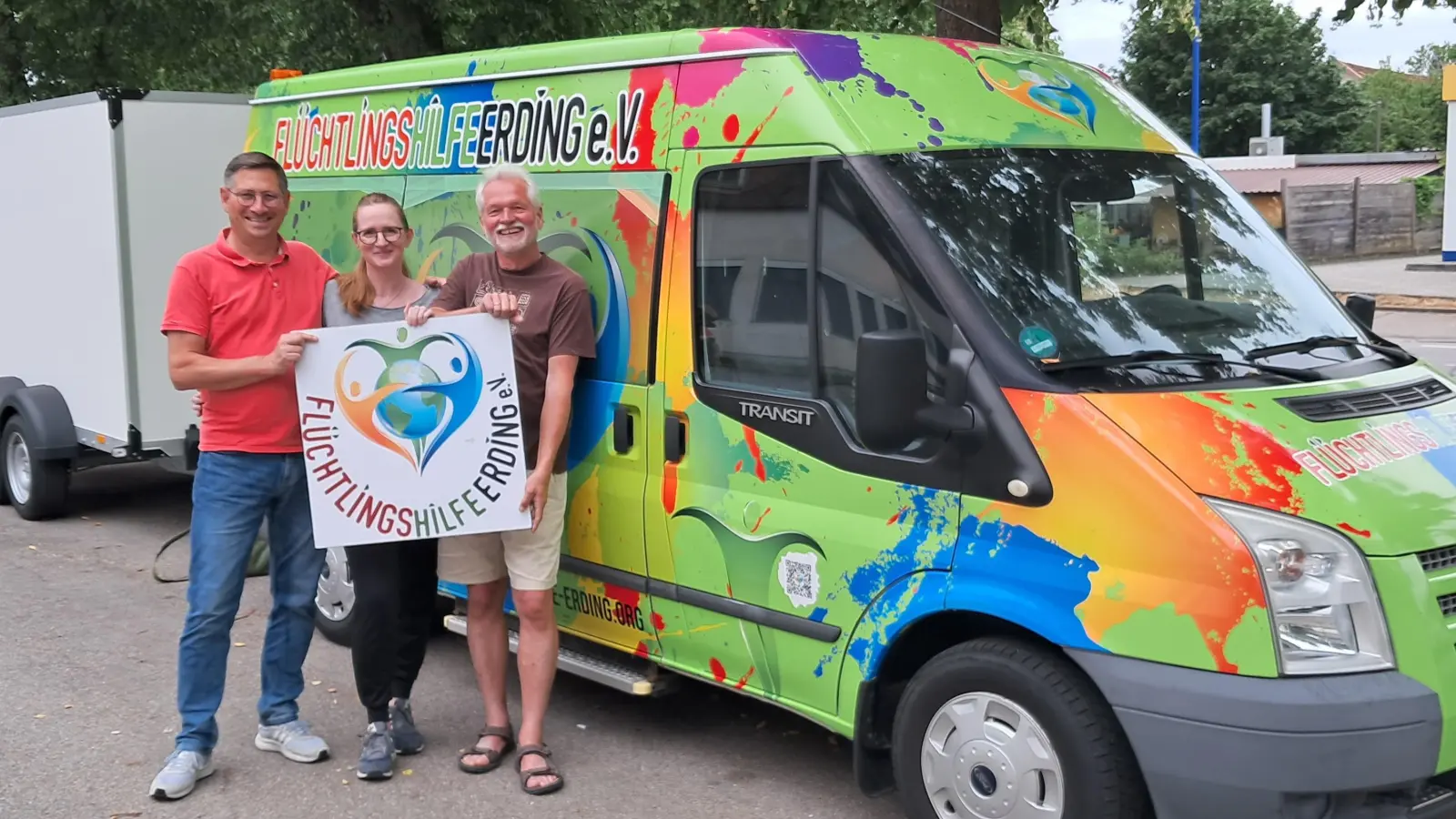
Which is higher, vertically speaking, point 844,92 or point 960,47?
point 960,47

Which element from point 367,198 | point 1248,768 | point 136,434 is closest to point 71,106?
point 136,434

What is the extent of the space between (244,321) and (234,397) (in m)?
0.25

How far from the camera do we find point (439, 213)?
5.70 metres

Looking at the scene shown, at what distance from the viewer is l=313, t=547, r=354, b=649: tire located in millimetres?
6094

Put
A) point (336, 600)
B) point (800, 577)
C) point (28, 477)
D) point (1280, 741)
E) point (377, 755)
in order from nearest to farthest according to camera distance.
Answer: point (1280, 741)
point (800, 577)
point (377, 755)
point (336, 600)
point (28, 477)

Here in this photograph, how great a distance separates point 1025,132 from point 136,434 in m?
5.95

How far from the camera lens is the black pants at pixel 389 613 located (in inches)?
186

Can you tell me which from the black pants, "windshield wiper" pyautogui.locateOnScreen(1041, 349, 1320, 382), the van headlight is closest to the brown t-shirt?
the black pants

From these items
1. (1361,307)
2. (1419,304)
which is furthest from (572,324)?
(1419,304)

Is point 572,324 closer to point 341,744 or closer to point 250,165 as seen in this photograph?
point 250,165

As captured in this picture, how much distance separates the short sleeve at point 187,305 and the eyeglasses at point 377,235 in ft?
1.71

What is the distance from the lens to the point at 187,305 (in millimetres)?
4492

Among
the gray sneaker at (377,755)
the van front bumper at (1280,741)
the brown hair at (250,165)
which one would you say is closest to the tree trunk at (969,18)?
the brown hair at (250,165)

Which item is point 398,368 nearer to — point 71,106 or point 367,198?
point 367,198
